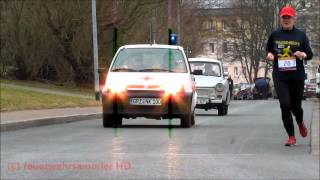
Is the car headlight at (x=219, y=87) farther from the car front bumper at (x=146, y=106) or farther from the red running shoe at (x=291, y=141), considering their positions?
the red running shoe at (x=291, y=141)

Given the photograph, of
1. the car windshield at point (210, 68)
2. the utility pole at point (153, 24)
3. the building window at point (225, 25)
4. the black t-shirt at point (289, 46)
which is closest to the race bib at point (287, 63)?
the black t-shirt at point (289, 46)

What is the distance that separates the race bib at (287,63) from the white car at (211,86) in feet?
40.4

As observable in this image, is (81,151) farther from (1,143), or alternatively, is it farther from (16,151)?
(1,143)

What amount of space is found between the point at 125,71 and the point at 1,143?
12.5ft

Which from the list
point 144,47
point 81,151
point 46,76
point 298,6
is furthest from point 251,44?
point 81,151

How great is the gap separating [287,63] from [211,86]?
12.8 meters

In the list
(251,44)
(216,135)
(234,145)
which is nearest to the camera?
(234,145)

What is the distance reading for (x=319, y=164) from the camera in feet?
29.2

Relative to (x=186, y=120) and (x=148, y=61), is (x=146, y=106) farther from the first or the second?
(x=148, y=61)

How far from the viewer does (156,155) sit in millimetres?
9898

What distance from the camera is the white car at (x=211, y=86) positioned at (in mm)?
23094

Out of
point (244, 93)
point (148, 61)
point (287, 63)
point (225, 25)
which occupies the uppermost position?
point (287, 63)

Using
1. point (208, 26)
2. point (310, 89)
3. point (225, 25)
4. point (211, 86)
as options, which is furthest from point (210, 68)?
point (225, 25)

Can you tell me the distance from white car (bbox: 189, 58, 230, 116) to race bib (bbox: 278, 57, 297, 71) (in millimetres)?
12308
